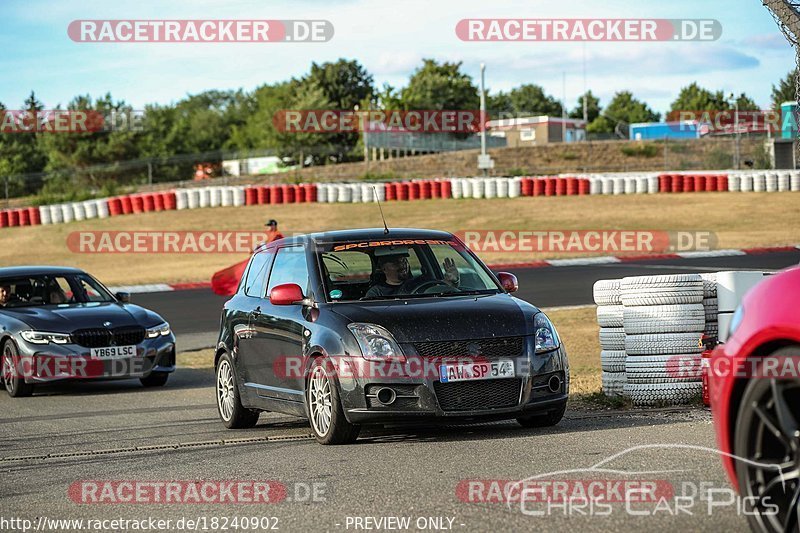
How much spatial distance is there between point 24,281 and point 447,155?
184ft

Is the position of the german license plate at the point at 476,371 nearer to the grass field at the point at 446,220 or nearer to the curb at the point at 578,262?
the curb at the point at 578,262

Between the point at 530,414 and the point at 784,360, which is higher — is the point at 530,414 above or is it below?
below

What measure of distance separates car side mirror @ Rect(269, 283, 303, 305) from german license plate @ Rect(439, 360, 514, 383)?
A: 1453 millimetres

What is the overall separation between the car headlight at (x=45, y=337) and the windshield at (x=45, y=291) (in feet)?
3.47

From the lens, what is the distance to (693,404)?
10.1 m

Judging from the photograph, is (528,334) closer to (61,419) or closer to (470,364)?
(470,364)

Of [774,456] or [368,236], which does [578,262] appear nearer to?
[368,236]

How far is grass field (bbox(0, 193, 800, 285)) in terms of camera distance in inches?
1598

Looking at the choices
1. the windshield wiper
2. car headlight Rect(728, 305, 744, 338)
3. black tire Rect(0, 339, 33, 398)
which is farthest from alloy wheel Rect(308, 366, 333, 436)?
black tire Rect(0, 339, 33, 398)

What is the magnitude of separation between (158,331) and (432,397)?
687 centimetres

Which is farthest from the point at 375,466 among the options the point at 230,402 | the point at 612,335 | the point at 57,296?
the point at 57,296

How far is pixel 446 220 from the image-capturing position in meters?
45.2

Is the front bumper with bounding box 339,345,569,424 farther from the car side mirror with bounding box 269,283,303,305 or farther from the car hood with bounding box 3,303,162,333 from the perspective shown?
the car hood with bounding box 3,303,162,333

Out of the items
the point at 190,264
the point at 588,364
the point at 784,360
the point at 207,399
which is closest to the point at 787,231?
the point at 190,264
